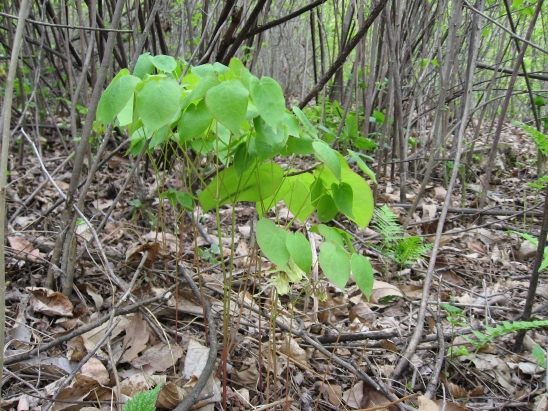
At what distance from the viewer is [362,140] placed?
275 centimetres

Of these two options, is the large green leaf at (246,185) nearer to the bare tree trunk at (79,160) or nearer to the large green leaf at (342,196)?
the large green leaf at (342,196)

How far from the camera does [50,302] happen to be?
1408 millimetres

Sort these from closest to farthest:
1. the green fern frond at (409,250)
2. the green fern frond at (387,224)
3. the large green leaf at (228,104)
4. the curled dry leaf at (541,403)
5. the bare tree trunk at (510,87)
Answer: the large green leaf at (228,104) < the curled dry leaf at (541,403) < the bare tree trunk at (510,87) < the green fern frond at (409,250) < the green fern frond at (387,224)

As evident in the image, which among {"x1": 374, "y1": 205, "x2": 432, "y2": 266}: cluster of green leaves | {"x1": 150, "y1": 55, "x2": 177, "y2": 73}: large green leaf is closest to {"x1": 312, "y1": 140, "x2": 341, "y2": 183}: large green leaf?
{"x1": 150, "y1": 55, "x2": 177, "y2": 73}: large green leaf

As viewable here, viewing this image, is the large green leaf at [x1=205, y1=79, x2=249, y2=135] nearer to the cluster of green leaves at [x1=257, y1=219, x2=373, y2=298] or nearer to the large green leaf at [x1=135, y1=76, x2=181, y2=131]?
the large green leaf at [x1=135, y1=76, x2=181, y2=131]

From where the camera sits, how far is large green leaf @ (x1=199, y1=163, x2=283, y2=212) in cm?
84

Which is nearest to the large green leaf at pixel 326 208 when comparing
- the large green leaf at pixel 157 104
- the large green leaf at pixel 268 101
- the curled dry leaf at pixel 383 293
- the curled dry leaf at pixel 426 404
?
the large green leaf at pixel 268 101

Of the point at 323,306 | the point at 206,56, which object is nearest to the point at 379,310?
the point at 323,306

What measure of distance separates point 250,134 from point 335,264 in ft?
0.92

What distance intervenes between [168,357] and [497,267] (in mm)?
1762

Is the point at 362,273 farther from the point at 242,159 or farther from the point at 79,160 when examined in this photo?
the point at 79,160

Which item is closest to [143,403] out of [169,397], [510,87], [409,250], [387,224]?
[169,397]

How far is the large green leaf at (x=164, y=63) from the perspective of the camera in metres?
0.79

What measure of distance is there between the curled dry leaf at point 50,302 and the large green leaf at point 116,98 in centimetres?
98
